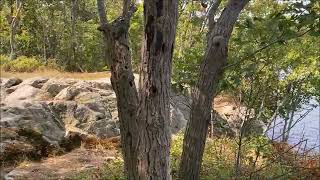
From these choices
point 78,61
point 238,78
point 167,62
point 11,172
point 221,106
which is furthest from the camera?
point 78,61

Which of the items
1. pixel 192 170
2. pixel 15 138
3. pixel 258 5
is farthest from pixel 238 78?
pixel 258 5

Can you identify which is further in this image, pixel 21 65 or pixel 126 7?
pixel 21 65

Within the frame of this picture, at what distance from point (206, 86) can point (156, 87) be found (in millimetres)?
1574

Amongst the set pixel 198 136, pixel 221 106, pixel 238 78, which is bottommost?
pixel 221 106

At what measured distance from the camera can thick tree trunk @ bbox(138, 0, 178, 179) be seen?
136 inches

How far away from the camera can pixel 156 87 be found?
11.6ft

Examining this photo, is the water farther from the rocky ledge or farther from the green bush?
the green bush

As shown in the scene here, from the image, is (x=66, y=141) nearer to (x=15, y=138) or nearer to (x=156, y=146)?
(x=15, y=138)

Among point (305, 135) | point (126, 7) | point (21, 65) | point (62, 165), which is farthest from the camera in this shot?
point (21, 65)

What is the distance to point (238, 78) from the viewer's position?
5078mm

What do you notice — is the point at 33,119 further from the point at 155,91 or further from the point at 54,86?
the point at 155,91

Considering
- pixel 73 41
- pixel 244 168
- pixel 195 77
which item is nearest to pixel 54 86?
pixel 244 168

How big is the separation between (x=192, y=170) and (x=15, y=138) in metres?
4.34

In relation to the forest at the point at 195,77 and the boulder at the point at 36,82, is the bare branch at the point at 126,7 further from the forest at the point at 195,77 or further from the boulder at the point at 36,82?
the boulder at the point at 36,82
